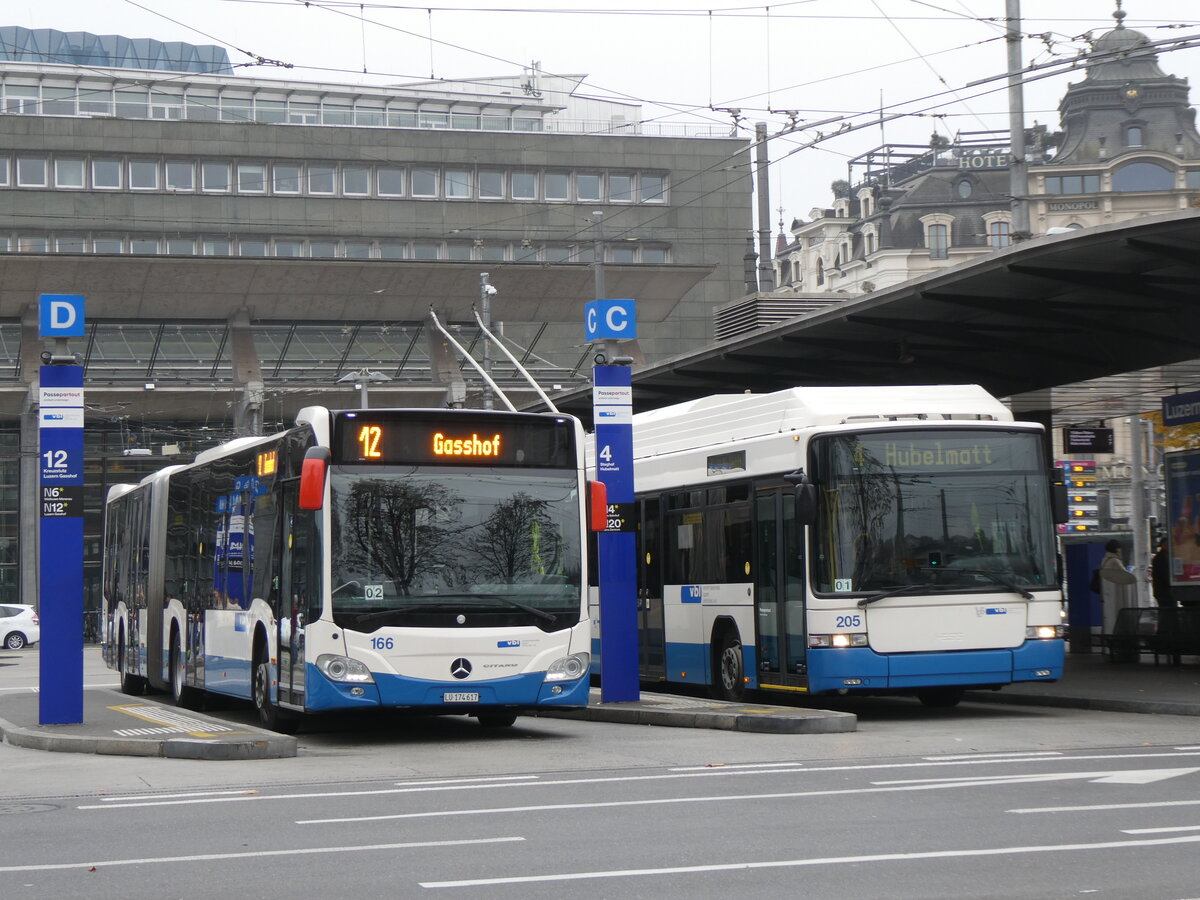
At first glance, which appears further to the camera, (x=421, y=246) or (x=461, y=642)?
(x=421, y=246)

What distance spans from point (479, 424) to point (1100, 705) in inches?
277

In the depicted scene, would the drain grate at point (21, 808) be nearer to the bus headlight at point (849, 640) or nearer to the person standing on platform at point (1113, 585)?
the bus headlight at point (849, 640)

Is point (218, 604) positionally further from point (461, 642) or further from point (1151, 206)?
point (1151, 206)

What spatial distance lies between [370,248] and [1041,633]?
49.5 meters

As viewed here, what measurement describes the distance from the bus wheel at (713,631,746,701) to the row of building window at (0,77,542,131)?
161 ft

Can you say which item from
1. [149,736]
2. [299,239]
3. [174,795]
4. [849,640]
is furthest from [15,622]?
[174,795]

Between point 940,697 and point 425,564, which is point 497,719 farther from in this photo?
point 940,697

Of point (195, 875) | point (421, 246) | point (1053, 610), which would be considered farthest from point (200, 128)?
point (195, 875)

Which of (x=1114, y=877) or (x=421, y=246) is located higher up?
(x=421, y=246)

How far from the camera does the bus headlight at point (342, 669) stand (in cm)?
1483

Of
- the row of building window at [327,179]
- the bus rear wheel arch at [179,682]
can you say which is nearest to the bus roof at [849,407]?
the bus rear wheel arch at [179,682]

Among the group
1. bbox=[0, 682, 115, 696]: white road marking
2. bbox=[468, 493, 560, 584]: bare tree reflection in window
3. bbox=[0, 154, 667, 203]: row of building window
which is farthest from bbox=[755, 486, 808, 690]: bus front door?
bbox=[0, 154, 667, 203]: row of building window

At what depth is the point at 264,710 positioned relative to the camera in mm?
16797

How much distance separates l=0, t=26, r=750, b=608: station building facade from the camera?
4556cm
